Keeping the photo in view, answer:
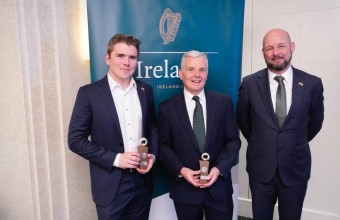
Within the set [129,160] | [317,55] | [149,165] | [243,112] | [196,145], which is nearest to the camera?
[129,160]

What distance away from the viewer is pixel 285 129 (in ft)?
6.25

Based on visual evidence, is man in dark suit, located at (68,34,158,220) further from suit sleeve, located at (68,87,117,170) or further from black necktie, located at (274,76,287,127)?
black necktie, located at (274,76,287,127)

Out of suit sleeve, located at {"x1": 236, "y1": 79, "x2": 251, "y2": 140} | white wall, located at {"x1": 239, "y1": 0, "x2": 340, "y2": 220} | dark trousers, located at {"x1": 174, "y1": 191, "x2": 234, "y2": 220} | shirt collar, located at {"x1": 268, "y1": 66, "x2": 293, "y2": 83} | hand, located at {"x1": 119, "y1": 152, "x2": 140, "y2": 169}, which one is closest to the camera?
hand, located at {"x1": 119, "y1": 152, "x2": 140, "y2": 169}

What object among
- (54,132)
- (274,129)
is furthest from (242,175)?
(54,132)

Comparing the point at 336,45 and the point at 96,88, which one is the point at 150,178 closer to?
the point at 96,88

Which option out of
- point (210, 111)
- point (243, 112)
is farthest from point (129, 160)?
point (243, 112)

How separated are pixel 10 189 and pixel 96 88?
106cm

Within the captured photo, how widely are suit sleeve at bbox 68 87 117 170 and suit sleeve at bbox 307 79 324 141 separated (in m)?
1.46

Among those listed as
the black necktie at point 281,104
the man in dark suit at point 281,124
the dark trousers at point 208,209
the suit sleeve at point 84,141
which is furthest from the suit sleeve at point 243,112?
the suit sleeve at point 84,141

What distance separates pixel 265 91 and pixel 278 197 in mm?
813

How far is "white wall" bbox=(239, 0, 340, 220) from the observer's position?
9.11 ft

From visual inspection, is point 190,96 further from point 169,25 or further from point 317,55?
point 317,55

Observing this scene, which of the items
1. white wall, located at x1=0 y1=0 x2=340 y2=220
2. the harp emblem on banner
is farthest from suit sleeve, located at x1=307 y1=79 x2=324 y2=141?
white wall, located at x1=0 y1=0 x2=340 y2=220

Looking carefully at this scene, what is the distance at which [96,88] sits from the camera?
5.75ft
